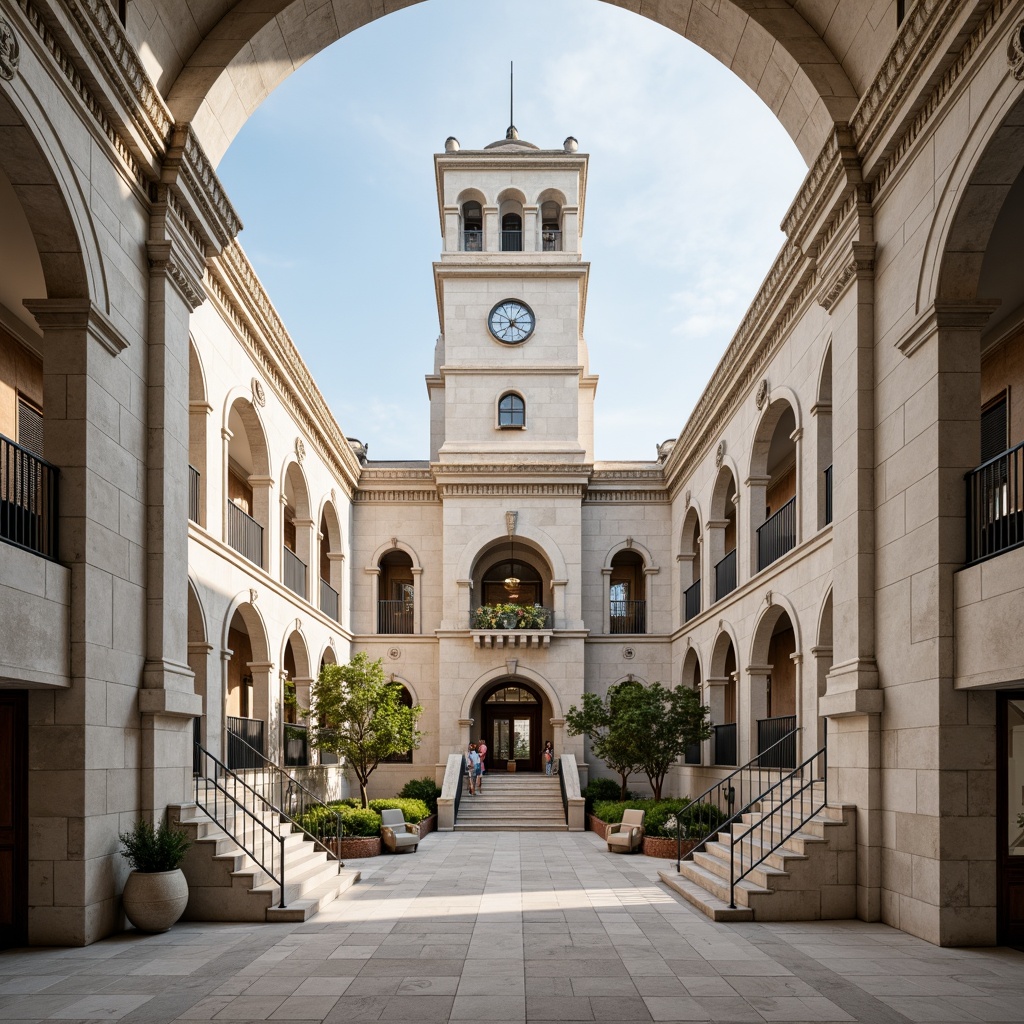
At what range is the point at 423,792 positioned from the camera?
88.6 feet

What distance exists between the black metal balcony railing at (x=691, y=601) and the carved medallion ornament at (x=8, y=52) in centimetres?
2047

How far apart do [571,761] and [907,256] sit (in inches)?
715

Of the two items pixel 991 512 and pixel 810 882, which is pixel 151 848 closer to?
pixel 810 882

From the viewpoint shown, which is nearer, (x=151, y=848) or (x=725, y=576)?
(x=151, y=848)

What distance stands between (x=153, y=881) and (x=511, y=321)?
22244 millimetres

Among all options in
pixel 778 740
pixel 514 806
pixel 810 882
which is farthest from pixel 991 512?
pixel 514 806

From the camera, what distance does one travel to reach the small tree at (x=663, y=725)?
22.7 m

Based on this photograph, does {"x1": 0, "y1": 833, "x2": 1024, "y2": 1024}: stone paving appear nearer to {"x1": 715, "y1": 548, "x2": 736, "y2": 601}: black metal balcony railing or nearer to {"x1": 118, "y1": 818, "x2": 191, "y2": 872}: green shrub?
{"x1": 118, "y1": 818, "x2": 191, "y2": 872}: green shrub

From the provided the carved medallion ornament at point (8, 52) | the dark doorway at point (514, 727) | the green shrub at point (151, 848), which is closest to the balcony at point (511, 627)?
the dark doorway at point (514, 727)

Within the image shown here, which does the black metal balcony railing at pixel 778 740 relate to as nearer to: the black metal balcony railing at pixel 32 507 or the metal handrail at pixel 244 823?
the metal handrail at pixel 244 823

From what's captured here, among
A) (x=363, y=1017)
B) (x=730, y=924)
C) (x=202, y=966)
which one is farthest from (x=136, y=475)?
(x=730, y=924)

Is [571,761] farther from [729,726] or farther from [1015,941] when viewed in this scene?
[1015,941]

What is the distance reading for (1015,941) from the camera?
10578mm

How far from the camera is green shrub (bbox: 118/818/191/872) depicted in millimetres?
11367
